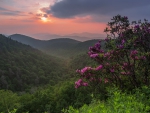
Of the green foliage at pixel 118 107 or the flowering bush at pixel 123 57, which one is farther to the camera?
the flowering bush at pixel 123 57

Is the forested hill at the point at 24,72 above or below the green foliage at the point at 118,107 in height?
below

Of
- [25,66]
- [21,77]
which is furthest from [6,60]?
[21,77]

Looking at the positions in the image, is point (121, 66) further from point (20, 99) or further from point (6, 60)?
point (6, 60)

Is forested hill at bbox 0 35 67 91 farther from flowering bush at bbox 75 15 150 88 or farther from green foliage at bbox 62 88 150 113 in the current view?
green foliage at bbox 62 88 150 113

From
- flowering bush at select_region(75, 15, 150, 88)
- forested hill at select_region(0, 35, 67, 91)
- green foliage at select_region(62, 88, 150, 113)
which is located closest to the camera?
green foliage at select_region(62, 88, 150, 113)

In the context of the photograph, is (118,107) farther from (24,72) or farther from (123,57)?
(24,72)

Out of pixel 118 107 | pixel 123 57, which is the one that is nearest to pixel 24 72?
pixel 123 57

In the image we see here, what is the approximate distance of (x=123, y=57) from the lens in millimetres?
8398

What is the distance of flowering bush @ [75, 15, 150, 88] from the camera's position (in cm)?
803

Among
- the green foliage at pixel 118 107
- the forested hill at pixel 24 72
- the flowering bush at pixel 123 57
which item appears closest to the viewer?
the green foliage at pixel 118 107

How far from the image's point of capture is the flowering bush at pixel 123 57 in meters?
8.03

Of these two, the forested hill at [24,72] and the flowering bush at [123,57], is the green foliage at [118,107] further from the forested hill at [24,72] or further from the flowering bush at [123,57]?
the forested hill at [24,72]

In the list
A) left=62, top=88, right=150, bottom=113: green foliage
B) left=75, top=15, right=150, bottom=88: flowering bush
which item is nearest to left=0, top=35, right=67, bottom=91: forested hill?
left=75, top=15, right=150, bottom=88: flowering bush

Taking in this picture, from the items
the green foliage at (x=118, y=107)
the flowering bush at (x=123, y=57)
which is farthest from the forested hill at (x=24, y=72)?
the green foliage at (x=118, y=107)
